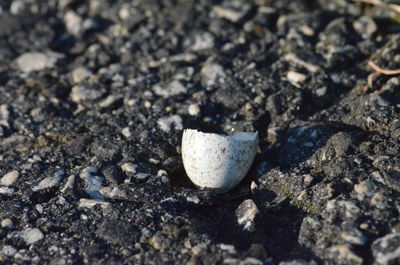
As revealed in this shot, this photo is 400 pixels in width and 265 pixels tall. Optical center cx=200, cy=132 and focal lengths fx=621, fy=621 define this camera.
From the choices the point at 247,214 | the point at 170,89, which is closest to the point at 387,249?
the point at 247,214

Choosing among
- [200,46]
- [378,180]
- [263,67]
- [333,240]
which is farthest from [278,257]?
[200,46]

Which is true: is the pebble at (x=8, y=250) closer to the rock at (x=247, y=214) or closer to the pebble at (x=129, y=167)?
the pebble at (x=129, y=167)

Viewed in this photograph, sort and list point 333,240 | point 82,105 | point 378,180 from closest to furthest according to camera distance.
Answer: point 333,240, point 378,180, point 82,105

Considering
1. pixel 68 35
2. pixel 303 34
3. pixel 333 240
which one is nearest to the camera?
pixel 333 240

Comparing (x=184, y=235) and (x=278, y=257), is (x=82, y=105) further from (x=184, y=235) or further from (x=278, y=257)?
(x=278, y=257)

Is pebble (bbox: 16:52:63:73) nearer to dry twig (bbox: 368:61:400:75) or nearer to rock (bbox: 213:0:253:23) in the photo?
rock (bbox: 213:0:253:23)

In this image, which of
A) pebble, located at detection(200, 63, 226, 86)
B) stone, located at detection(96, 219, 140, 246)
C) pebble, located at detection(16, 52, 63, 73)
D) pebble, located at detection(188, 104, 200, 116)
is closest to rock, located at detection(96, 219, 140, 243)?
stone, located at detection(96, 219, 140, 246)
